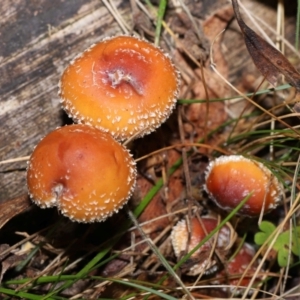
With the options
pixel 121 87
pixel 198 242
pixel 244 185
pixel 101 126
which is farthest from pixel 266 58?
pixel 198 242

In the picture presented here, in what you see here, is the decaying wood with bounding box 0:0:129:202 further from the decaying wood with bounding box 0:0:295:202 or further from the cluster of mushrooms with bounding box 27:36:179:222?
the cluster of mushrooms with bounding box 27:36:179:222

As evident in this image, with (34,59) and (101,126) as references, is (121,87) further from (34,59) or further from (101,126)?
(34,59)

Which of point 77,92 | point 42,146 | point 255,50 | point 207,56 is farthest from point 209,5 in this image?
point 42,146

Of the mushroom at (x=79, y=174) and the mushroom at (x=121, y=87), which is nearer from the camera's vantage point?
the mushroom at (x=79, y=174)

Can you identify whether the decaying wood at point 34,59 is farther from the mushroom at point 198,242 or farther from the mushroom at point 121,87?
the mushroom at point 198,242

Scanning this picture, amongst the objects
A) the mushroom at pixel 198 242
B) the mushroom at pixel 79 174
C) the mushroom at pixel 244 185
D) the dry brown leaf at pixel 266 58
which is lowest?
the mushroom at pixel 198 242

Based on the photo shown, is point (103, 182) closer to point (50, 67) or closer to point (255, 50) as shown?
point (50, 67)

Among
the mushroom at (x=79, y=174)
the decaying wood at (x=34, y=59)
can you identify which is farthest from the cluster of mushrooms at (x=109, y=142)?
the decaying wood at (x=34, y=59)
